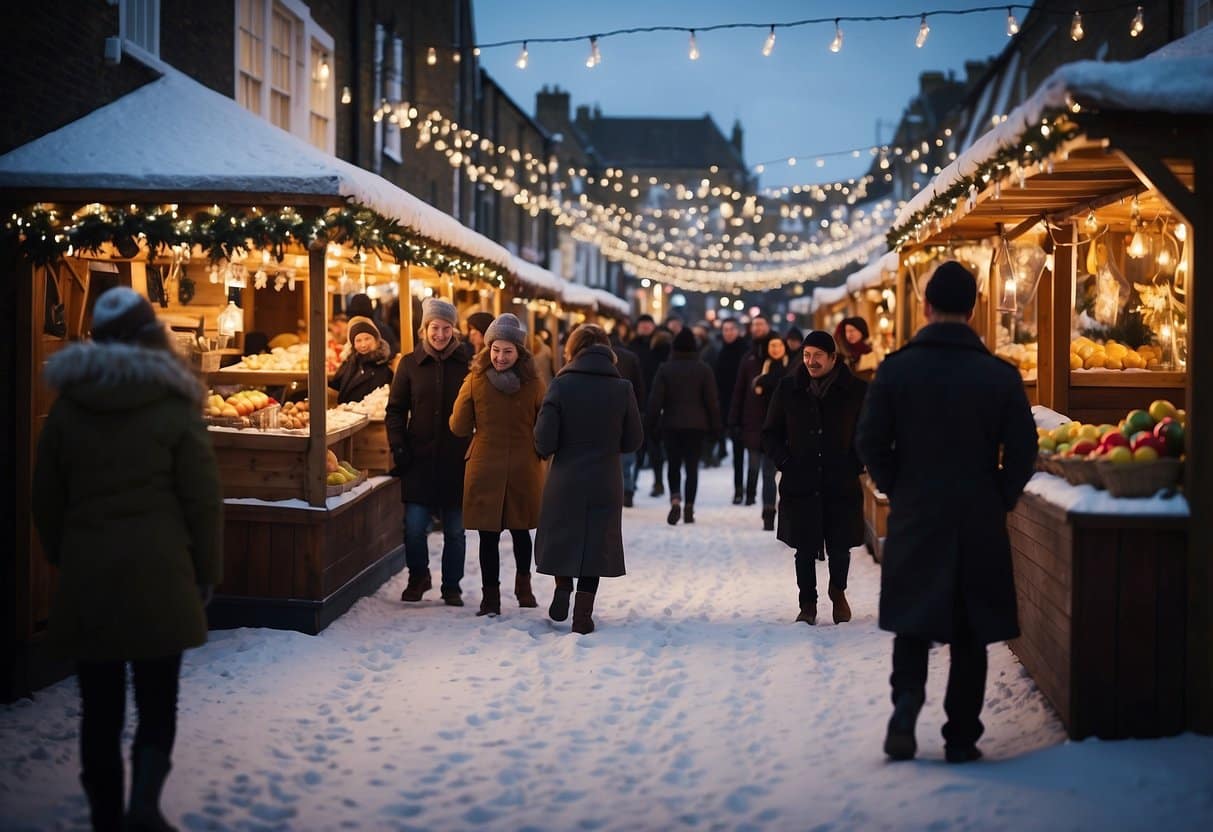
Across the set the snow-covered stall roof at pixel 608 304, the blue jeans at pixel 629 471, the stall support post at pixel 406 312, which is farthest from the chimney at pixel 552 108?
the stall support post at pixel 406 312

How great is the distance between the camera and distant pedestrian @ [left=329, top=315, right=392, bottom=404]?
11531 millimetres

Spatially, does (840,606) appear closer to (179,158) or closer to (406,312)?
(179,158)

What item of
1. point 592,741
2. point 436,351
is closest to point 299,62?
point 436,351

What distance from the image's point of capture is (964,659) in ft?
18.2

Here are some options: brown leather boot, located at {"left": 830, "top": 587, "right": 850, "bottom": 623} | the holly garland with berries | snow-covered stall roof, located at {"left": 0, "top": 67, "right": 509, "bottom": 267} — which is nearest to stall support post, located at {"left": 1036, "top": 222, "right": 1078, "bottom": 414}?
brown leather boot, located at {"left": 830, "top": 587, "right": 850, "bottom": 623}

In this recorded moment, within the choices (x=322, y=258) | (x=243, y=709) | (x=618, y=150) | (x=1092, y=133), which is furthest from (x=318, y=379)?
(x=618, y=150)

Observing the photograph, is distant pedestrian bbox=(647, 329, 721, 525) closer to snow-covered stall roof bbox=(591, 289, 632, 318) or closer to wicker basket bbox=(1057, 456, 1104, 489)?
wicker basket bbox=(1057, 456, 1104, 489)

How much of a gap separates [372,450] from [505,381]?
2531 mm

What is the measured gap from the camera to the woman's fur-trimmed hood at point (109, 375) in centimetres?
461

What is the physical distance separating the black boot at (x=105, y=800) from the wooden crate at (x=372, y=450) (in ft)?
21.4

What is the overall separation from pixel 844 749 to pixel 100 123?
5793 millimetres

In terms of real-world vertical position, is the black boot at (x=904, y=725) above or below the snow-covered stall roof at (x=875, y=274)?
below

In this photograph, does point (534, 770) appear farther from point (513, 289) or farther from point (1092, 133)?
point (513, 289)

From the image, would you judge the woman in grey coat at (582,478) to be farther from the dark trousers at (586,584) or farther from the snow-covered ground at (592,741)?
the snow-covered ground at (592,741)
